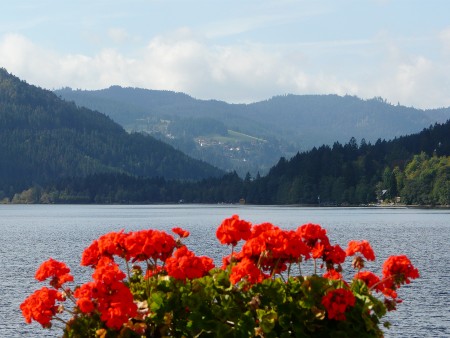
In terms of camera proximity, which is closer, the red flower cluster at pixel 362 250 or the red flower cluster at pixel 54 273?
the red flower cluster at pixel 54 273

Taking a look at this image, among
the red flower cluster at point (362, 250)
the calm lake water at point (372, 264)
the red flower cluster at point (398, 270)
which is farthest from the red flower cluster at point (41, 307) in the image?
the calm lake water at point (372, 264)

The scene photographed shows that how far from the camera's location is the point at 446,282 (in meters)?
84.6

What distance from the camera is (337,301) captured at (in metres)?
22.5

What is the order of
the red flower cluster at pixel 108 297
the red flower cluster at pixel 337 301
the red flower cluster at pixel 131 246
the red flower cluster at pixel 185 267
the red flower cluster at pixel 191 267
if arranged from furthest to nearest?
the red flower cluster at pixel 131 246 < the red flower cluster at pixel 185 267 < the red flower cluster at pixel 337 301 < the red flower cluster at pixel 191 267 < the red flower cluster at pixel 108 297

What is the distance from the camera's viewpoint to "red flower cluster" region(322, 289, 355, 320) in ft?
73.7

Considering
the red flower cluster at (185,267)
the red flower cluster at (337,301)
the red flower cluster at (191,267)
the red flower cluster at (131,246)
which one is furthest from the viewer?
the red flower cluster at (131,246)

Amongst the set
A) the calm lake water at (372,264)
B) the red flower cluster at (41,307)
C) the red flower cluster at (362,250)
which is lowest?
the calm lake water at (372,264)

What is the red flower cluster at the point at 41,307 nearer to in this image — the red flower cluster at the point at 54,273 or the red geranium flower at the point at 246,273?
the red flower cluster at the point at 54,273

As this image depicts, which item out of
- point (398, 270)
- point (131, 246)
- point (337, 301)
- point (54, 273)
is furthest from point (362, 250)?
point (54, 273)

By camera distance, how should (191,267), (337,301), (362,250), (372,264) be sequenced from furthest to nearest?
(372,264), (362,250), (191,267), (337,301)

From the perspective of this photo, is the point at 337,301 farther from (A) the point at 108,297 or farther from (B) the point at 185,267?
(A) the point at 108,297

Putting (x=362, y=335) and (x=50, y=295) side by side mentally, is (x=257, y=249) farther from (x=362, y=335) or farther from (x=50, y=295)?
(x=50, y=295)

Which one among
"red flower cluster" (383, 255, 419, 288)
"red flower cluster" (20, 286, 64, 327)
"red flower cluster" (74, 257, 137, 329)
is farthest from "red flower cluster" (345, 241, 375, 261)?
"red flower cluster" (20, 286, 64, 327)

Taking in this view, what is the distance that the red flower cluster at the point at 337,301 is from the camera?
2247 cm
